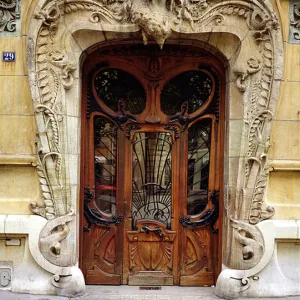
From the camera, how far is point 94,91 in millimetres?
7184

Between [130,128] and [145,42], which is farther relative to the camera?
[130,128]

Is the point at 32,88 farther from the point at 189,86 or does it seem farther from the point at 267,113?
the point at 267,113

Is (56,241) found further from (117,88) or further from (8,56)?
(8,56)

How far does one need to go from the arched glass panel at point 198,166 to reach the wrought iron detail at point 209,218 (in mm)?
106

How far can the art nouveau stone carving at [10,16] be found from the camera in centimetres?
658

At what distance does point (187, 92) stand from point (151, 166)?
3.99ft

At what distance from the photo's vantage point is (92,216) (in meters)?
7.17

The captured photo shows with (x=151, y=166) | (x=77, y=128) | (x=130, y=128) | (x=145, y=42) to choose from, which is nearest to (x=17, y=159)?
(x=77, y=128)

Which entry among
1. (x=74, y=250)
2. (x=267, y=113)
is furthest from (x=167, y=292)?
(x=267, y=113)

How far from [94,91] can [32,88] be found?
101 centimetres

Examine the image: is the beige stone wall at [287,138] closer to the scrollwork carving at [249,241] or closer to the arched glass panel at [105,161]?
the scrollwork carving at [249,241]

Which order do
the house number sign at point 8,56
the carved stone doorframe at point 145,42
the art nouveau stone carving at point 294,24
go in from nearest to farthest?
the carved stone doorframe at point 145,42 < the house number sign at point 8,56 < the art nouveau stone carving at point 294,24

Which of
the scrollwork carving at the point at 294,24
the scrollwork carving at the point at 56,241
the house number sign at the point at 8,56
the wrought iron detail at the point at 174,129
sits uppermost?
the scrollwork carving at the point at 294,24

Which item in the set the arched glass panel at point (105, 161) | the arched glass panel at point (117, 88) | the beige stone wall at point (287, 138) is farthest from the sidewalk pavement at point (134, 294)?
the arched glass panel at point (117, 88)
